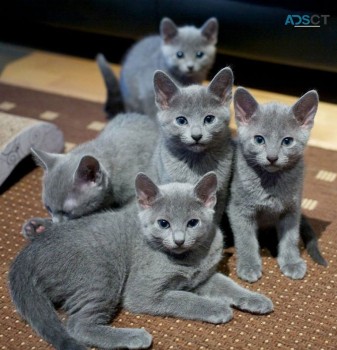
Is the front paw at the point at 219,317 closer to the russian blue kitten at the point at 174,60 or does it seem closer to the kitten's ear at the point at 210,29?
the russian blue kitten at the point at 174,60

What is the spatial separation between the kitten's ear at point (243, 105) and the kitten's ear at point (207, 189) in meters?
0.24

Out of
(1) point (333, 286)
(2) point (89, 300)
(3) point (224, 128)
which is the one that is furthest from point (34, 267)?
(1) point (333, 286)

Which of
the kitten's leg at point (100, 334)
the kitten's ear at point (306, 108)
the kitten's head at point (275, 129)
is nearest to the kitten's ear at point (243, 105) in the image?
the kitten's head at point (275, 129)

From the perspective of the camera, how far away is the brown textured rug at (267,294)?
5.89 ft

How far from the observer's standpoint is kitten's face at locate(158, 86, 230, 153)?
6.61ft

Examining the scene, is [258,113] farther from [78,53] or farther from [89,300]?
[78,53]

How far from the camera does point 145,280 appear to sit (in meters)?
1.86

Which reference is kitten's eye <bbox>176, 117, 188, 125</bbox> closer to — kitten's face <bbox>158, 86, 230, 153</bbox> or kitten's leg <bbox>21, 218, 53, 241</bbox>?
kitten's face <bbox>158, 86, 230, 153</bbox>

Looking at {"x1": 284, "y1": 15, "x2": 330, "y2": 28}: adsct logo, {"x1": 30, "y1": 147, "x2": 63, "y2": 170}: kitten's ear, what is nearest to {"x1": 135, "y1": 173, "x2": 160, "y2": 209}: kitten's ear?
{"x1": 30, "y1": 147, "x2": 63, "y2": 170}: kitten's ear

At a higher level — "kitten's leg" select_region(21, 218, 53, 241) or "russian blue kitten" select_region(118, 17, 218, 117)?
"russian blue kitten" select_region(118, 17, 218, 117)

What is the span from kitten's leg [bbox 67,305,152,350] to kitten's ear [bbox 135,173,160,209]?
1.12ft

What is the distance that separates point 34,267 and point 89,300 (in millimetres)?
187

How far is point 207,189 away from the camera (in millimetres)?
1902

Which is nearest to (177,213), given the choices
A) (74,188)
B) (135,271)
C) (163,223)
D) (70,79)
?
(163,223)
